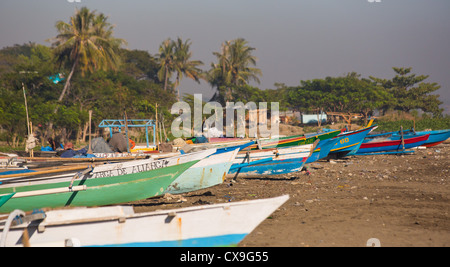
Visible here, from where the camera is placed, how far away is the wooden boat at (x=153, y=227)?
4.36 metres

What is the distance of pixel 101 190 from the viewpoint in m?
7.45

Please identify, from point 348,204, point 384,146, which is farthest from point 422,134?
point 348,204

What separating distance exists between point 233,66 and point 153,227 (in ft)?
129

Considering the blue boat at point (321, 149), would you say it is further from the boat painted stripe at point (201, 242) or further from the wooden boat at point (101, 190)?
the boat painted stripe at point (201, 242)

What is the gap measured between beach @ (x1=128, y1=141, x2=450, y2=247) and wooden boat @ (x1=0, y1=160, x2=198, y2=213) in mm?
679

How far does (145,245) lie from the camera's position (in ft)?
14.5

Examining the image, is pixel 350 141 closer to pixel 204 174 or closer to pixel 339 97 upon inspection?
pixel 204 174

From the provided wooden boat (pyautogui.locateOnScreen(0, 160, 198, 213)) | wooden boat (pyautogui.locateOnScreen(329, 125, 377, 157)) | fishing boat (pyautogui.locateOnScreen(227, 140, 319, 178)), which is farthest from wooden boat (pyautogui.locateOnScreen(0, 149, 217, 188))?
wooden boat (pyautogui.locateOnScreen(329, 125, 377, 157))

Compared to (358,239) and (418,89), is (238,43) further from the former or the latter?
(358,239)

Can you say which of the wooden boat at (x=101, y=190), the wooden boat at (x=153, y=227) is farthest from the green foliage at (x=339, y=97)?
the wooden boat at (x=153, y=227)

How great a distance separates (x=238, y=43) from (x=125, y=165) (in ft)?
121

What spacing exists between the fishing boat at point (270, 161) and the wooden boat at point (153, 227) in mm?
6269

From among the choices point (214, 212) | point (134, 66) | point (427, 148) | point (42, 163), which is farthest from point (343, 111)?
point (214, 212)

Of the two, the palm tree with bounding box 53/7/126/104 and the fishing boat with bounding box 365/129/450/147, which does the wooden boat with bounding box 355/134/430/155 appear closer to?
the fishing boat with bounding box 365/129/450/147
